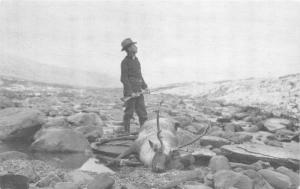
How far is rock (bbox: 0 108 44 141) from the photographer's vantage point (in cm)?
678

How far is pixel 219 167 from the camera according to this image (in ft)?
15.9

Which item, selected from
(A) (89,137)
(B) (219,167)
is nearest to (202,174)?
(B) (219,167)

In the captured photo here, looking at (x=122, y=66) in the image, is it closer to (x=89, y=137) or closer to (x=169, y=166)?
(x=89, y=137)

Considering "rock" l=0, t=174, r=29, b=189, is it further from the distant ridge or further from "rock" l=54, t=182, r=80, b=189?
the distant ridge

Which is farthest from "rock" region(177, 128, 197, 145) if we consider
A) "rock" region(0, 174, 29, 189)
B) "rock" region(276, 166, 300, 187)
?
"rock" region(0, 174, 29, 189)

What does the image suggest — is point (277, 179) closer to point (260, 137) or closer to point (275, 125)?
point (260, 137)

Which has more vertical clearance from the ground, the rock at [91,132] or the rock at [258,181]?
the rock at [91,132]

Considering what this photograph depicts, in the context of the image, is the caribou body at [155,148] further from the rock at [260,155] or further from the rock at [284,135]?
the rock at [284,135]

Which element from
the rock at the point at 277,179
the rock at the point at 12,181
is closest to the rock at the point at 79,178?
the rock at the point at 12,181

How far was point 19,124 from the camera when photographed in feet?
22.5

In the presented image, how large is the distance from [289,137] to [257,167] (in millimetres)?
3460

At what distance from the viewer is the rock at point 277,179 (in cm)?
427

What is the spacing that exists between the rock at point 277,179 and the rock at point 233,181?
0.45 meters

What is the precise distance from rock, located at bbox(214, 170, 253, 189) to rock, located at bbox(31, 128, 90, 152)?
2867 mm
